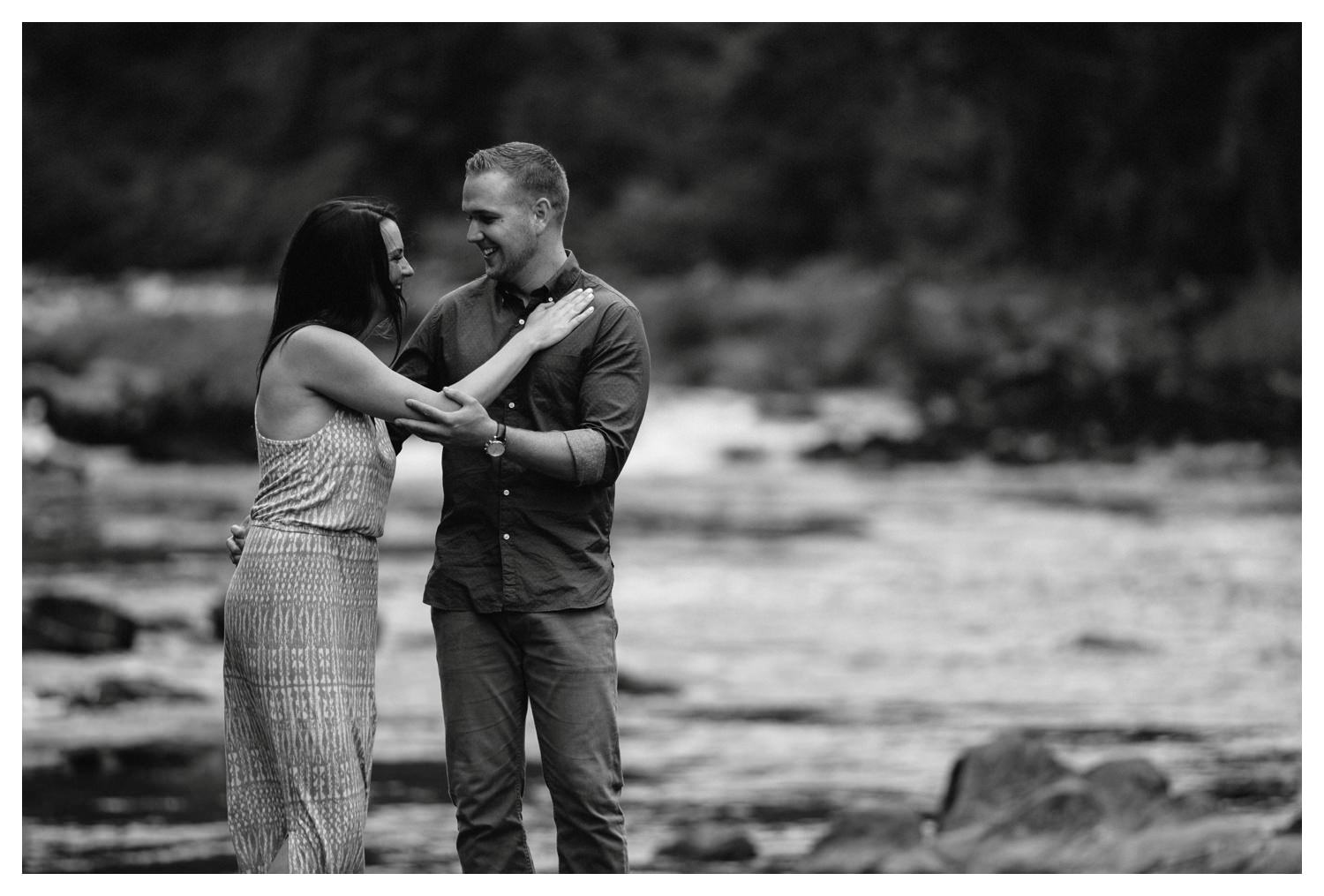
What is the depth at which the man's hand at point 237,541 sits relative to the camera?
409cm

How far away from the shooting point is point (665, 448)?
1161 inches

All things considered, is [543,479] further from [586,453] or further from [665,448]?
[665,448]

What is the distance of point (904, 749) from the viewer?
10.2 meters

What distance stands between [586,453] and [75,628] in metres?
9.15

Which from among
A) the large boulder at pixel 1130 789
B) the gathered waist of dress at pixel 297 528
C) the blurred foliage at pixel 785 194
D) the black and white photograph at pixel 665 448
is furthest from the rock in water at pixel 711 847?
the blurred foliage at pixel 785 194

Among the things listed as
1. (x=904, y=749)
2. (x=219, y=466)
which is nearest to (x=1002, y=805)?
(x=904, y=749)

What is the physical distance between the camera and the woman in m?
3.98

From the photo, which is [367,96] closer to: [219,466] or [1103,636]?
[219,466]

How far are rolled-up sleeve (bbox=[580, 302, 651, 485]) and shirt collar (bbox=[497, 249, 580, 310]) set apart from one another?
0.46 feet

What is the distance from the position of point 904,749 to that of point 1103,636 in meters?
3.97

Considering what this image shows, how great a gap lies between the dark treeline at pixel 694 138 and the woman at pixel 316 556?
3142 cm

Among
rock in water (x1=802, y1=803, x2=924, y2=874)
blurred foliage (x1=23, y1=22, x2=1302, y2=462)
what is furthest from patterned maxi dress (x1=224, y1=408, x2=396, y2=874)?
blurred foliage (x1=23, y1=22, x2=1302, y2=462)

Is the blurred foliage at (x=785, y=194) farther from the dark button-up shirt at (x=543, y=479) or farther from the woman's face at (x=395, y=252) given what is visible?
the woman's face at (x=395, y=252)

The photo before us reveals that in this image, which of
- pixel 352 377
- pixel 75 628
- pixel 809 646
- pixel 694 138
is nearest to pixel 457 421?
pixel 352 377
